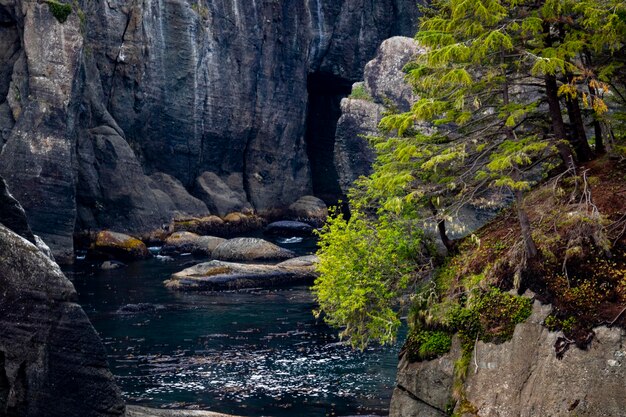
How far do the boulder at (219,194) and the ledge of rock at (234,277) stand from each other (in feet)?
106

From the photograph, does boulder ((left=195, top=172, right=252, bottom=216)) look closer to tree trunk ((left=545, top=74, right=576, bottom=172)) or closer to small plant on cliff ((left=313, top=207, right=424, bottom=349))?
small plant on cliff ((left=313, top=207, right=424, bottom=349))

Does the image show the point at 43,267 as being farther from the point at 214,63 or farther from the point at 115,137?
→ the point at 214,63

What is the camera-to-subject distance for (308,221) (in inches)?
3499

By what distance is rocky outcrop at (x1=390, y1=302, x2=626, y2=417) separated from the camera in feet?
60.2

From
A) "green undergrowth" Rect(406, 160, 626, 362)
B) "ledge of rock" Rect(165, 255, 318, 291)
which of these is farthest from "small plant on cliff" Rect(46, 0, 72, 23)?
"green undergrowth" Rect(406, 160, 626, 362)

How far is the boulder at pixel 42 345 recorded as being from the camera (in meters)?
17.3

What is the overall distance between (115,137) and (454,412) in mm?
53986

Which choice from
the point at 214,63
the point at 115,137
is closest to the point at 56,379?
the point at 115,137

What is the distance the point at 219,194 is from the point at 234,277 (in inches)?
1416

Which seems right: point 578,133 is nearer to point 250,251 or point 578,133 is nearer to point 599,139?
point 599,139

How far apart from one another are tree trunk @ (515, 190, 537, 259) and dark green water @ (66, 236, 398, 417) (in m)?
8.45

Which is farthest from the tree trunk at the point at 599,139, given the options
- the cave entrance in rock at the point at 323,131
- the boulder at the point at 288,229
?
the cave entrance in rock at the point at 323,131

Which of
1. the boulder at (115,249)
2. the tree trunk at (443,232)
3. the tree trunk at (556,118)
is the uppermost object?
the tree trunk at (556,118)

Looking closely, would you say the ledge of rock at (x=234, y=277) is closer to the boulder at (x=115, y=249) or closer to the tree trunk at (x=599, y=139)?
the boulder at (x=115, y=249)
